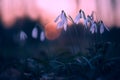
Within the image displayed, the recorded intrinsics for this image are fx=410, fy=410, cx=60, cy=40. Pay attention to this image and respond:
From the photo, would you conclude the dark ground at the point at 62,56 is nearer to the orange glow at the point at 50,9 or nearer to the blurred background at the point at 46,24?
the blurred background at the point at 46,24

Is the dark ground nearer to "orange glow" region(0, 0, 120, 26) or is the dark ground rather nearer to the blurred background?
the blurred background

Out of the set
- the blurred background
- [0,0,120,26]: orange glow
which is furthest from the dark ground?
[0,0,120,26]: orange glow

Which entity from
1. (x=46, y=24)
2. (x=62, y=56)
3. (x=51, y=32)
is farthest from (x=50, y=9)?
(x=62, y=56)

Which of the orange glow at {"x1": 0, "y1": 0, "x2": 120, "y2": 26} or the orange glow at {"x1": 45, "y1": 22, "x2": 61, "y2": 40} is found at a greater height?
the orange glow at {"x1": 0, "y1": 0, "x2": 120, "y2": 26}

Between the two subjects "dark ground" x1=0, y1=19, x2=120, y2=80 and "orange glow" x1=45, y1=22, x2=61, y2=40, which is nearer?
"dark ground" x1=0, y1=19, x2=120, y2=80

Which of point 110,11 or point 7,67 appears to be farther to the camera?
point 110,11

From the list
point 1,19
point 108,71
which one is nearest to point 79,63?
point 108,71

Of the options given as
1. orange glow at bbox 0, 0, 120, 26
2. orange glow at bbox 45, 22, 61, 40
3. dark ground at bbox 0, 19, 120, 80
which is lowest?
dark ground at bbox 0, 19, 120, 80

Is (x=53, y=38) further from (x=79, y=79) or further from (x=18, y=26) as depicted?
(x=79, y=79)
